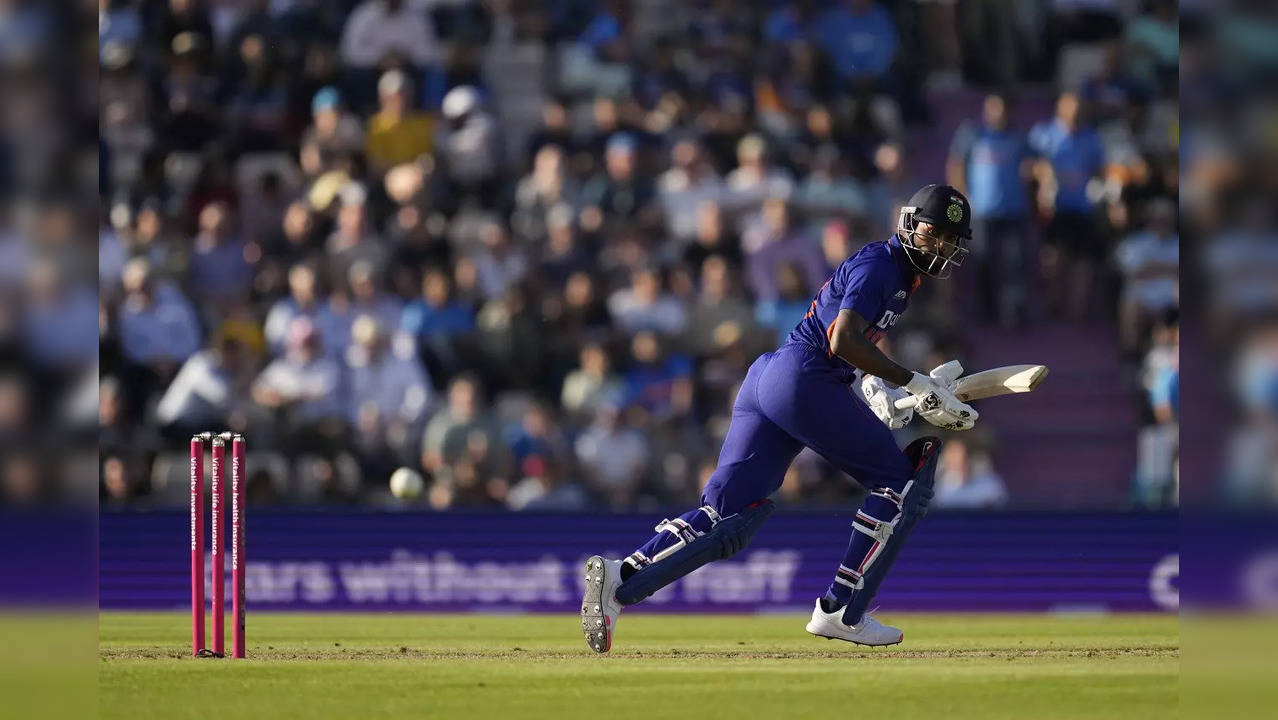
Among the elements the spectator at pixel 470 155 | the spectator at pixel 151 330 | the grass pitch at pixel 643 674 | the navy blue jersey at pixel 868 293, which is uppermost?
the spectator at pixel 470 155

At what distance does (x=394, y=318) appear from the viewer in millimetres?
16250

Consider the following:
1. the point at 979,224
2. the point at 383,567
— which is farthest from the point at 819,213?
the point at 383,567

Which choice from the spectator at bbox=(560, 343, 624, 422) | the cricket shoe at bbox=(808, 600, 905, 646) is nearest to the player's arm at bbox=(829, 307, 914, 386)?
the cricket shoe at bbox=(808, 600, 905, 646)

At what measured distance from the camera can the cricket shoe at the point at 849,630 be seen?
954cm

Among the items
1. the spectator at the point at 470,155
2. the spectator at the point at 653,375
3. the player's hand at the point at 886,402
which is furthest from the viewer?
the spectator at the point at 470,155

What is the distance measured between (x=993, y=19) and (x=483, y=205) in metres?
5.30

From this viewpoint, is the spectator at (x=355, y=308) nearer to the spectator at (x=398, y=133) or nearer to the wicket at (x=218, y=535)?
the spectator at (x=398, y=133)

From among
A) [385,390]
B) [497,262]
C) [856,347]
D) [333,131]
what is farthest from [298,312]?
[856,347]

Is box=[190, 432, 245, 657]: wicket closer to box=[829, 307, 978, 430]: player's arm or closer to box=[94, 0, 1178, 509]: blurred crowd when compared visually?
box=[829, 307, 978, 430]: player's arm

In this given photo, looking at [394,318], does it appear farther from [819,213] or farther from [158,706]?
[158,706]

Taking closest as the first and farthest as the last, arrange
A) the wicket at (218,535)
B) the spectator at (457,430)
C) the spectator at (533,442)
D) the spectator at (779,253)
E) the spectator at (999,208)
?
the wicket at (218,535) → the spectator at (457,430) → the spectator at (533,442) → the spectator at (779,253) → the spectator at (999,208)

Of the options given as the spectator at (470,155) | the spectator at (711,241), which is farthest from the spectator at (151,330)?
the spectator at (711,241)

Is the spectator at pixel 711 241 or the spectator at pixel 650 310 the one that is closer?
the spectator at pixel 650 310

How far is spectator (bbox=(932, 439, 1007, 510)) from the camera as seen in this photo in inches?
585
